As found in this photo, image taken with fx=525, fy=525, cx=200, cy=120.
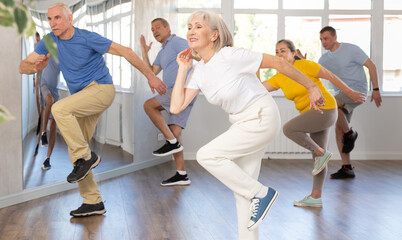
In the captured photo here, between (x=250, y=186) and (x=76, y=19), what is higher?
(x=76, y=19)

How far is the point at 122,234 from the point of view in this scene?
331 centimetres

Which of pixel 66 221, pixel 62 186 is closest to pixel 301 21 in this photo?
pixel 62 186

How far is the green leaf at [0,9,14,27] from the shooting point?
82 centimetres

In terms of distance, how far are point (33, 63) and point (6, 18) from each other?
2877 millimetres

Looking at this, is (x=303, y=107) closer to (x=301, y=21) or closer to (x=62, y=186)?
(x=62, y=186)

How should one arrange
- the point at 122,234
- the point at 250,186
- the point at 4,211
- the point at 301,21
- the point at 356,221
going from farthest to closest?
the point at 301,21 < the point at 4,211 < the point at 356,221 < the point at 122,234 < the point at 250,186

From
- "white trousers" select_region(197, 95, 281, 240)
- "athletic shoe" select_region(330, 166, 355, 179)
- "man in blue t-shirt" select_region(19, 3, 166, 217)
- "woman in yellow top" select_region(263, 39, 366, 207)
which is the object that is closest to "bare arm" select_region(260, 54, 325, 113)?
"white trousers" select_region(197, 95, 281, 240)

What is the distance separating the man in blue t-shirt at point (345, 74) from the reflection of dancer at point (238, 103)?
3.21m

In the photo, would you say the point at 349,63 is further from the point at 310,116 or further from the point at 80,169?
the point at 80,169

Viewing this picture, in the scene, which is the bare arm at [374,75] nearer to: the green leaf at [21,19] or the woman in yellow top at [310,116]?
the woman in yellow top at [310,116]

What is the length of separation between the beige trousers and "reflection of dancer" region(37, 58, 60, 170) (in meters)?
0.78

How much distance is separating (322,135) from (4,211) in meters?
2.49

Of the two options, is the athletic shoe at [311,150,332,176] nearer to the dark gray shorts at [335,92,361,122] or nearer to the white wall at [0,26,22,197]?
the dark gray shorts at [335,92,361,122]

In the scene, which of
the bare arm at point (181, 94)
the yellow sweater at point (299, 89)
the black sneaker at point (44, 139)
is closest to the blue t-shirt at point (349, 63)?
the yellow sweater at point (299, 89)
